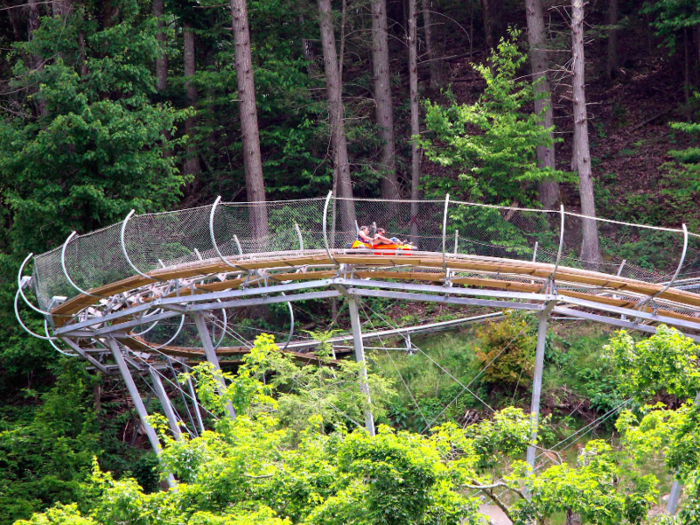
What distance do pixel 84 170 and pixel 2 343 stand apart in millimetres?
5313

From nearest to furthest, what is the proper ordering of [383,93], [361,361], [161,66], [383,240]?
[361,361]
[383,240]
[383,93]
[161,66]

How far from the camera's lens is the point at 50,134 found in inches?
878

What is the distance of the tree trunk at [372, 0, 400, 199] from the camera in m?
28.2

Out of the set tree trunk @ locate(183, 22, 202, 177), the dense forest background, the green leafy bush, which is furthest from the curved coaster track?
tree trunk @ locate(183, 22, 202, 177)

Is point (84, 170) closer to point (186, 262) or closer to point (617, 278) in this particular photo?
point (186, 262)

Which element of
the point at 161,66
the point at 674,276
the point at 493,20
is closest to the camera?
the point at 674,276

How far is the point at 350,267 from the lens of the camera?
15.8m

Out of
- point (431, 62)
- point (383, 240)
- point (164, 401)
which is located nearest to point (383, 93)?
point (431, 62)

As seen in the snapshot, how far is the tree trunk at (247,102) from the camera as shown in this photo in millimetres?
24953

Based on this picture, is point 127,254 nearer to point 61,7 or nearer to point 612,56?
point 61,7

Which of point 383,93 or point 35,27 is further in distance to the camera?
point 383,93

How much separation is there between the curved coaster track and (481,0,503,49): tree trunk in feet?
58.4

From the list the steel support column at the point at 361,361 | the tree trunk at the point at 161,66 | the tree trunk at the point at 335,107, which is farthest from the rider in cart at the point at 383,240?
the tree trunk at the point at 161,66

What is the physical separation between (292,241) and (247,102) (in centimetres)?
989
